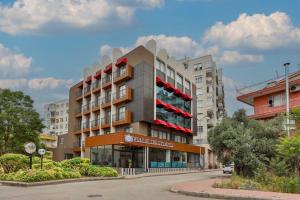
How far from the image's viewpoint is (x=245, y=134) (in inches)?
1272

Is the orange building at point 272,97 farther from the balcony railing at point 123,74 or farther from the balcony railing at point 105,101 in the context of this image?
the balcony railing at point 105,101

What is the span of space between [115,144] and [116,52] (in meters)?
20.7

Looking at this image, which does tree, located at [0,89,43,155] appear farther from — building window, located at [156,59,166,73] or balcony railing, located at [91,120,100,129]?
building window, located at [156,59,166,73]

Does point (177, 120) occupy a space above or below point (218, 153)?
above

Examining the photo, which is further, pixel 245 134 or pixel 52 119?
pixel 52 119

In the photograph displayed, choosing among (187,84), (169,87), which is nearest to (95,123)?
(169,87)

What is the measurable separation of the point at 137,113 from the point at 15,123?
1780 cm

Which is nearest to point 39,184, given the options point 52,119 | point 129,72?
point 129,72

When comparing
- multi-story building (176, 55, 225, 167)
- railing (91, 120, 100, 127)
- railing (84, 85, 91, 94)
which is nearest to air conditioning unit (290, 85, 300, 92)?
railing (91, 120, 100, 127)

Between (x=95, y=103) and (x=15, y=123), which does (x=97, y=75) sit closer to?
(x=95, y=103)

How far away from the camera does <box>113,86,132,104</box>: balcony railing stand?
5553 centimetres

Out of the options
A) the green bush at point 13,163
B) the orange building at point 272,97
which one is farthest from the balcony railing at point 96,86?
the green bush at point 13,163

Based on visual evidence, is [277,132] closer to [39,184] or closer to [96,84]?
[39,184]

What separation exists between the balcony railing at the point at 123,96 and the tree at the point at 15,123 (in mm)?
12046
